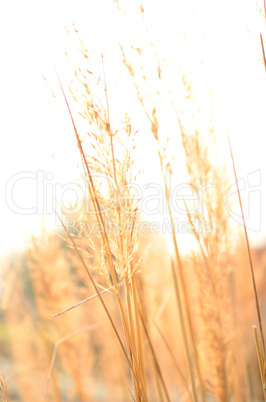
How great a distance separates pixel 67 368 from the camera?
6.18 ft

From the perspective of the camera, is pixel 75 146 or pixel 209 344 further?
pixel 209 344

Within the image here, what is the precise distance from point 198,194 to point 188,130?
199 mm

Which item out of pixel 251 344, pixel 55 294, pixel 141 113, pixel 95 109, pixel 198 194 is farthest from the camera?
pixel 251 344

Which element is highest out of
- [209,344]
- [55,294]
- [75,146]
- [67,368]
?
[75,146]

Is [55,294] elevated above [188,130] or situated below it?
below

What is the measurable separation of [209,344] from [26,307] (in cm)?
120

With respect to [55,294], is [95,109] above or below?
above

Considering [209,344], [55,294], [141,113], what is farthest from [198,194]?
[55,294]

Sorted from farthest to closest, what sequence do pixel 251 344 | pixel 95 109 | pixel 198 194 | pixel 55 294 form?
pixel 251 344 → pixel 55 294 → pixel 198 194 → pixel 95 109

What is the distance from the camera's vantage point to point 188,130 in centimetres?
131

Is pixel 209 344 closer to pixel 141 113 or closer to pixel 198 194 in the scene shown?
pixel 198 194

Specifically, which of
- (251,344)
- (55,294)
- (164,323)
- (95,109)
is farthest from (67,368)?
(251,344)

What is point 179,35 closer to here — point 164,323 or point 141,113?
point 141,113

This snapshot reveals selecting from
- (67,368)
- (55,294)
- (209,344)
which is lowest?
(67,368)
